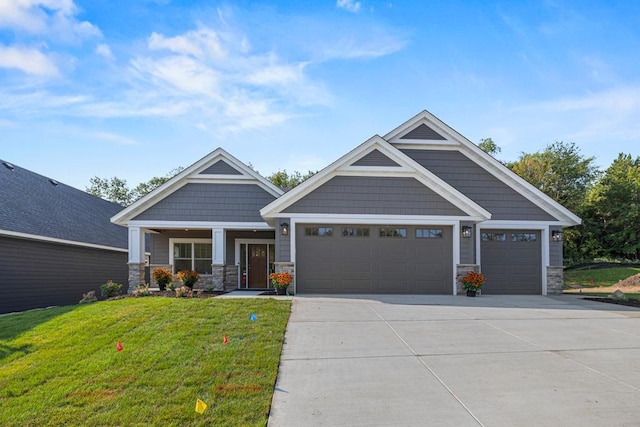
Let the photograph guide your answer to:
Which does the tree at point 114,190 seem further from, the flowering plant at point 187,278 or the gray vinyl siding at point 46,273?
the flowering plant at point 187,278

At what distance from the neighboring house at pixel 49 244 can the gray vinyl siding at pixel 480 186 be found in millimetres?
13426

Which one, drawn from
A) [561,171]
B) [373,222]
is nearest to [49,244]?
[373,222]

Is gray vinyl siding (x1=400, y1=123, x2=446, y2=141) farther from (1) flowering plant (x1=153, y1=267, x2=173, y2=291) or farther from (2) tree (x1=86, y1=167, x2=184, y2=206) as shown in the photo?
(2) tree (x1=86, y1=167, x2=184, y2=206)

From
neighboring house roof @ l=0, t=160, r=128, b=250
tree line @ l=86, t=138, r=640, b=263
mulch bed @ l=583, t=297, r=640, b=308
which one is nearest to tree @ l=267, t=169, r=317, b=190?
A: tree line @ l=86, t=138, r=640, b=263

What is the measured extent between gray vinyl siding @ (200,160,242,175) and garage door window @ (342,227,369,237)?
4859 millimetres

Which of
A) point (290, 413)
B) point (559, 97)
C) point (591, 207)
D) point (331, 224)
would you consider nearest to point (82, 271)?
point (331, 224)

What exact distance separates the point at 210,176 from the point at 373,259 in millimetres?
6655

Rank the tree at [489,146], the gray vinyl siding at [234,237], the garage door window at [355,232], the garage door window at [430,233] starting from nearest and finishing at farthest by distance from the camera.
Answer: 1. the garage door window at [355,232]
2. the garage door window at [430,233]
3. the gray vinyl siding at [234,237]
4. the tree at [489,146]

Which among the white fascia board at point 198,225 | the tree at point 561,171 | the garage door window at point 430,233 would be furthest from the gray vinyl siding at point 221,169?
the tree at point 561,171

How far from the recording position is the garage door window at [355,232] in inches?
468

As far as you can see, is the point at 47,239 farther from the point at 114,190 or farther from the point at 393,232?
the point at 114,190

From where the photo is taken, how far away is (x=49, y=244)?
13922 millimetres

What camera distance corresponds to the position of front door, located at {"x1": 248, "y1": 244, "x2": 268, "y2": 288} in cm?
1526

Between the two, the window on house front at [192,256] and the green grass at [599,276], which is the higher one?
the window on house front at [192,256]
